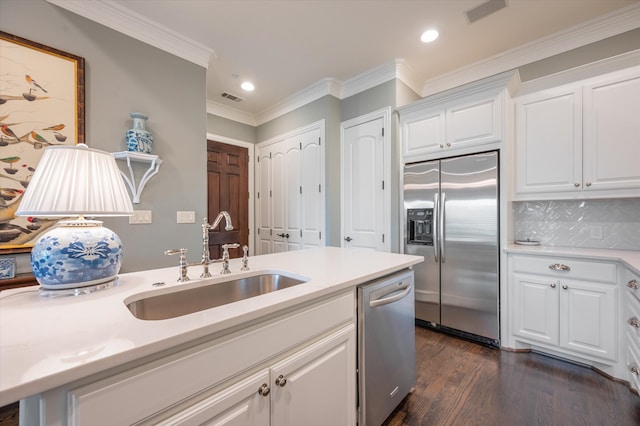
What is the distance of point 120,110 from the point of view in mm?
2178

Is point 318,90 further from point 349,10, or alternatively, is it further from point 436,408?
point 436,408

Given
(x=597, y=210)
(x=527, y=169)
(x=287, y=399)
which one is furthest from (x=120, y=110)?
(x=597, y=210)

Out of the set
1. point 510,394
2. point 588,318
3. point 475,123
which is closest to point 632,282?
point 588,318

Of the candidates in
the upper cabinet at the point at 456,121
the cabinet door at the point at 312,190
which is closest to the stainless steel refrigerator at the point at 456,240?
the upper cabinet at the point at 456,121

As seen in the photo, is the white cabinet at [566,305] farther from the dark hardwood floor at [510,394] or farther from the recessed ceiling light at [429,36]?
the recessed ceiling light at [429,36]

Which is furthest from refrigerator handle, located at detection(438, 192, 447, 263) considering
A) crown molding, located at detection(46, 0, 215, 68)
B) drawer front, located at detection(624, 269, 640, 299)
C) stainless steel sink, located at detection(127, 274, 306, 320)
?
crown molding, located at detection(46, 0, 215, 68)

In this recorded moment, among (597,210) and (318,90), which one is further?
(318,90)

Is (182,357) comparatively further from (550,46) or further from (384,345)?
(550,46)

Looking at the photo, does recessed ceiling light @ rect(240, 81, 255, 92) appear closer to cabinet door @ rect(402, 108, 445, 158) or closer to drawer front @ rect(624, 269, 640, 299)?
cabinet door @ rect(402, 108, 445, 158)

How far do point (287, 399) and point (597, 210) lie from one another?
3.02 meters

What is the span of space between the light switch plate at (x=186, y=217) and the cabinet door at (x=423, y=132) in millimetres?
2305

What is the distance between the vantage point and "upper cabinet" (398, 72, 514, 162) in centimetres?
237

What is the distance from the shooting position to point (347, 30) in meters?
2.39

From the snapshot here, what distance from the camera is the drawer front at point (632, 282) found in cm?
164
